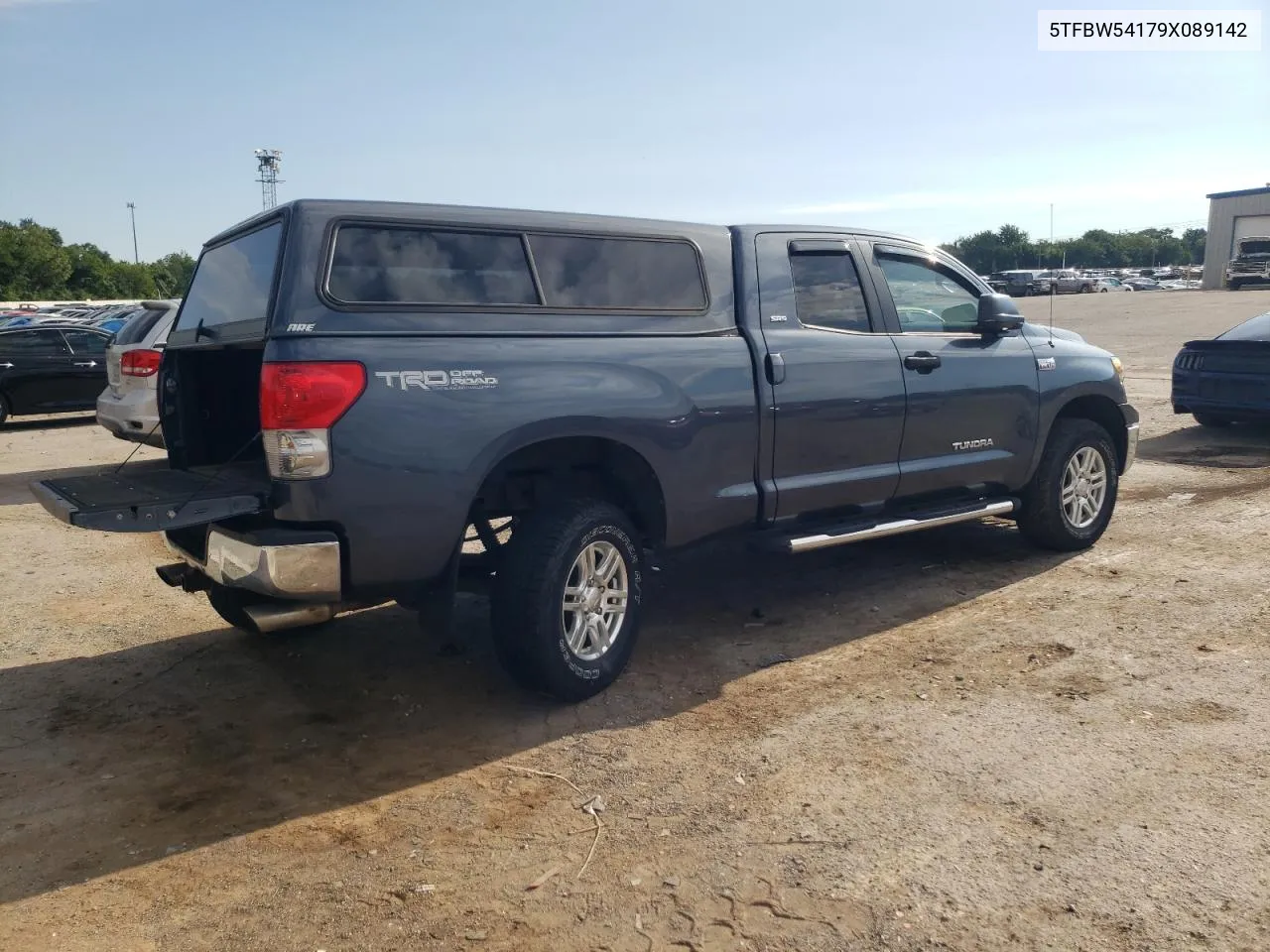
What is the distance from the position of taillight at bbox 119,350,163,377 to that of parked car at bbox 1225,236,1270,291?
47319 millimetres

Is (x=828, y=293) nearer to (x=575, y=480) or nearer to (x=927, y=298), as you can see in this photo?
(x=927, y=298)

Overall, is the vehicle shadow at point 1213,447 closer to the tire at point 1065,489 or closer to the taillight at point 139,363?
the tire at point 1065,489

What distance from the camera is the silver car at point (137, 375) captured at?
Result: 33.2 feet

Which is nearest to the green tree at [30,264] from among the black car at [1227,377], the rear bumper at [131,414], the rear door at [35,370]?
the rear door at [35,370]

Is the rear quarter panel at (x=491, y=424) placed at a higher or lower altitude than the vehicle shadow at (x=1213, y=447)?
higher

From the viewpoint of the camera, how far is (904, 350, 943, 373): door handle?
5809 mm

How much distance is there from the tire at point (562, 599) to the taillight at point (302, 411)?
961mm

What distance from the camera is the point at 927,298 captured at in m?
6.19

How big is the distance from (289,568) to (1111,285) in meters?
66.7

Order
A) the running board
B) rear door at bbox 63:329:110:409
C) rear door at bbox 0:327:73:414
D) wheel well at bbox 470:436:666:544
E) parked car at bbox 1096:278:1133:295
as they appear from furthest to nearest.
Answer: parked car at bbox 1096:278:1133:295 → rear door at bbox 63:329:110:409 → rear door at bbox 0:327:73:414 → the running board → wheel well at bbox 470:436:666:544

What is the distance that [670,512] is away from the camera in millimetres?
4898

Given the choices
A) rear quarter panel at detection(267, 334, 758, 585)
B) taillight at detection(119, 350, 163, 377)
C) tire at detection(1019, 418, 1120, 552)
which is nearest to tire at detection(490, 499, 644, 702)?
rear quarter panel at detection(267, 334, 758, 585)

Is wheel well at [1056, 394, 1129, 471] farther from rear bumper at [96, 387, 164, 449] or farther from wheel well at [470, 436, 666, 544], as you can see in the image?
rear bumper at [96, 387, 164, 449]

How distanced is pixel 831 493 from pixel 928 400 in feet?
2.88
